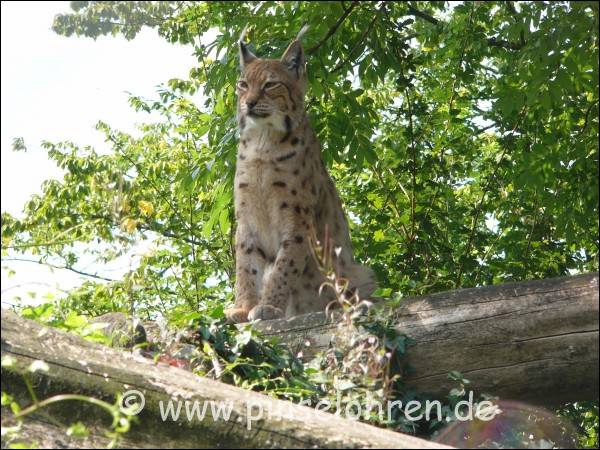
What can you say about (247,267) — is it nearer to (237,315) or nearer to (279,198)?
(237,315)

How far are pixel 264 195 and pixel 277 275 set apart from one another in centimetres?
72

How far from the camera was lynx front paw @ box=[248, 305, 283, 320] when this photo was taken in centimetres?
779

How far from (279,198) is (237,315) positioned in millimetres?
1086

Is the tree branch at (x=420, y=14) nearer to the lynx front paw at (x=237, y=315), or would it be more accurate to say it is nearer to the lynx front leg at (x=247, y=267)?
the lynx front leg at (x=247, y=267)

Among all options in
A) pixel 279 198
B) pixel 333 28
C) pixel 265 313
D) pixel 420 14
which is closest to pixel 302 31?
pixel 333 28

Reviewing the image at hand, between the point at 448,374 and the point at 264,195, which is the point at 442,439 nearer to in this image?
the point at 448,374

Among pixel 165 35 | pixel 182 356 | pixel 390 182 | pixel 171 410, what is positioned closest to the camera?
pixel 171 410

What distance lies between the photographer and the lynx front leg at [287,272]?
8039mm

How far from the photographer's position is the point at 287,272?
809cm

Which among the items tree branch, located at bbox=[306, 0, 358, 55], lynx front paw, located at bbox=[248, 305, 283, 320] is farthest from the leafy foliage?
lynx front paw, located at bbox=[248, 305, 283, 320]

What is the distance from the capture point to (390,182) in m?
11.1

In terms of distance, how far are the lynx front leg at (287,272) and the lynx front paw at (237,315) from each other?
16 cm

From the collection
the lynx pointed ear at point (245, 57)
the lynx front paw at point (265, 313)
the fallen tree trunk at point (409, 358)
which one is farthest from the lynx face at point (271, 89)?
the fallen tree trunk at point (409, 358)

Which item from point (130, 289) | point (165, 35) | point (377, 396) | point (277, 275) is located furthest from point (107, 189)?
point (165, 35)
